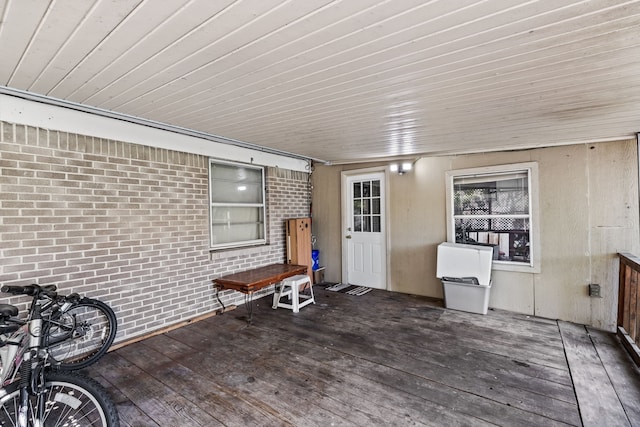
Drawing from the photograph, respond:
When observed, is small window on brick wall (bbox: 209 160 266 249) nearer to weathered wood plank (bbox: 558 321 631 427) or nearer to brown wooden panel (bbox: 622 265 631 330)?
weathered wood plank (bbox: 558 321 631 427)

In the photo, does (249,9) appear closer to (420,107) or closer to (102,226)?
(420,107)

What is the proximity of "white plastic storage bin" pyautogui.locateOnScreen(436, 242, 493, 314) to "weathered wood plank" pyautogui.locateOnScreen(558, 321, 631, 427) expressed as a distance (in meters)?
0.96

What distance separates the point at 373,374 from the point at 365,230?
328cm

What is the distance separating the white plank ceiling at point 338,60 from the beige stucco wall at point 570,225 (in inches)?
27.6

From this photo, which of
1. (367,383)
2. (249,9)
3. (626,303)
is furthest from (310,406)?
(626,303)

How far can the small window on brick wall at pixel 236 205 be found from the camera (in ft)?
14.2

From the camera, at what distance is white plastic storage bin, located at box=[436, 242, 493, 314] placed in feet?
13.4

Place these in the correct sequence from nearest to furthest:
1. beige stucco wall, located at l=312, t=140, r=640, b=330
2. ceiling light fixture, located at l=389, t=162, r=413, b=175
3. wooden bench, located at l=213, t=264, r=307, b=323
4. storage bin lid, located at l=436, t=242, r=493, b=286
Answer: beige stucco wall, located at l=312, t=140, r=640, b=330 < wooden bench, located at l=213, t=264, r=307, b=323 < storage bin lid, located at l=436, t=242, r=493, b=286 < ceiling light fixture, located at l=389, t=162, r=413, b=175

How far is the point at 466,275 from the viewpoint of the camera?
166 inches

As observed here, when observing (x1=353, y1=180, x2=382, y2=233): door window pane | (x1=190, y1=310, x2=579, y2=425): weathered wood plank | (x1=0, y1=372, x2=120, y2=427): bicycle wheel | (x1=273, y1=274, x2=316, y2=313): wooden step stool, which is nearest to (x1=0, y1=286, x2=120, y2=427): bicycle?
(x1=0, y1=372, x2=120, y2=427): bicycle wheel

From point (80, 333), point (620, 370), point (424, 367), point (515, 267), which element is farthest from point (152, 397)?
point (515, 267)

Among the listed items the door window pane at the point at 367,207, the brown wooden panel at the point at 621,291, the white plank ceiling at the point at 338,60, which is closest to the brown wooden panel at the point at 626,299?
the brown wooden panel at the point at 621,291

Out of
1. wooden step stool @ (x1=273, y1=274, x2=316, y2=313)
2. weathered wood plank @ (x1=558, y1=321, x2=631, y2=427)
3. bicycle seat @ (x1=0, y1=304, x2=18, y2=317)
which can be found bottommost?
weathered wood plank @ (x1=558, y1=321, x2=631, y2=427)

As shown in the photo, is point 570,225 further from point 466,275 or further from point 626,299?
point 466,275
